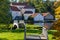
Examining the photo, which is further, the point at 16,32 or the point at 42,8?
the point at 42,8

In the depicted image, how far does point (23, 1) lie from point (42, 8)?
2092 cm

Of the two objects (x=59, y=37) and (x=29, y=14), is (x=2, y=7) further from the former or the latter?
(x=29, y=14)

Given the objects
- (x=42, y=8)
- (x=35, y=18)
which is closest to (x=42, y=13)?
(x=42, y=8)

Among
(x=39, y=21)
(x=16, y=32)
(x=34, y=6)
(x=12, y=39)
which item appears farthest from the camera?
(x=34, y=6)

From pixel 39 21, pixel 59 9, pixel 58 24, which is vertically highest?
pixel 59 9

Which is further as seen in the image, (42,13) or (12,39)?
(42,13)

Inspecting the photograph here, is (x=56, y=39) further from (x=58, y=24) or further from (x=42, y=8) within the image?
(x=42, y=8)

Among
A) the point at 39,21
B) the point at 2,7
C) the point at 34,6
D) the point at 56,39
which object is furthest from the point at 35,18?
the point at 56,39

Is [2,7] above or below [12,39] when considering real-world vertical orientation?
above

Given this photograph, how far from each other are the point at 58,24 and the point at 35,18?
3593 centimetres

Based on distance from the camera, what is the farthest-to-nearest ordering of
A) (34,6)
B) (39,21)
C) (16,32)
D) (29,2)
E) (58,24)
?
(29,2) → (34,6) → (39,21) → (16,32) → (58,24)

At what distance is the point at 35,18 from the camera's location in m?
45.4

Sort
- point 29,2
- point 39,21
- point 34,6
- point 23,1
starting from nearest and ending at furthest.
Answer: point 39,21, point 34,6, point 29,2, point 23,1

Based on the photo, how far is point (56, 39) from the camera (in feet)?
32.7
